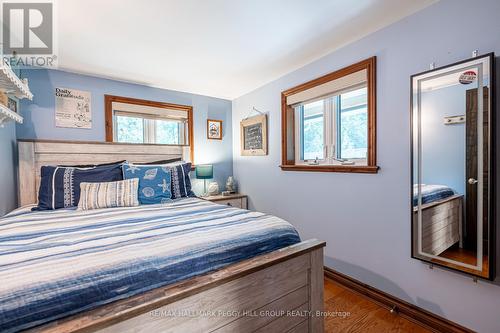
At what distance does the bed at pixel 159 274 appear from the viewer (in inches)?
27.9

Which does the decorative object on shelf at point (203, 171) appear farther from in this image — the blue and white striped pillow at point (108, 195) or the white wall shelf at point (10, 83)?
the white wall shelf at point (10, 83)

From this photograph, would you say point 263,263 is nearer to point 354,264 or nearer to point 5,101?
point 354,264

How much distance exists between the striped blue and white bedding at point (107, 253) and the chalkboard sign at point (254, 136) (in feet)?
5.52

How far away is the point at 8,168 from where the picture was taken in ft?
6.81

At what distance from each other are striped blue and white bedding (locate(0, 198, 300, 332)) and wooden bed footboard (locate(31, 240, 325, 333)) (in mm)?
43

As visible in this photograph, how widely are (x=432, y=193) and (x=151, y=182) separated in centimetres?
222

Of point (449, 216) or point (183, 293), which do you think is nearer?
point (183, 293)

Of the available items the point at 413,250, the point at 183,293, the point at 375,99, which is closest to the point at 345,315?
the point at 413,250

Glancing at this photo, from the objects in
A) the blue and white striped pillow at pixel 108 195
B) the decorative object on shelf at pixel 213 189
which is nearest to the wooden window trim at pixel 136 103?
the decorative object on shelf at pixel 213 189

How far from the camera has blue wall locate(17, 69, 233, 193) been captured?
2369 millimetres

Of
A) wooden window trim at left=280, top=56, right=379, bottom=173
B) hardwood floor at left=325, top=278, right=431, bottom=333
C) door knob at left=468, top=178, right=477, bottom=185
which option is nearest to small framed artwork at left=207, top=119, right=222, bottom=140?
wooden window trim at left=280, top=56, right=379, bottom=173

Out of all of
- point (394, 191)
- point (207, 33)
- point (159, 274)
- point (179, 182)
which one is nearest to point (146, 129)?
point (179, 182)

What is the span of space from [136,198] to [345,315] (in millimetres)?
1868

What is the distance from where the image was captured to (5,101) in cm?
163
